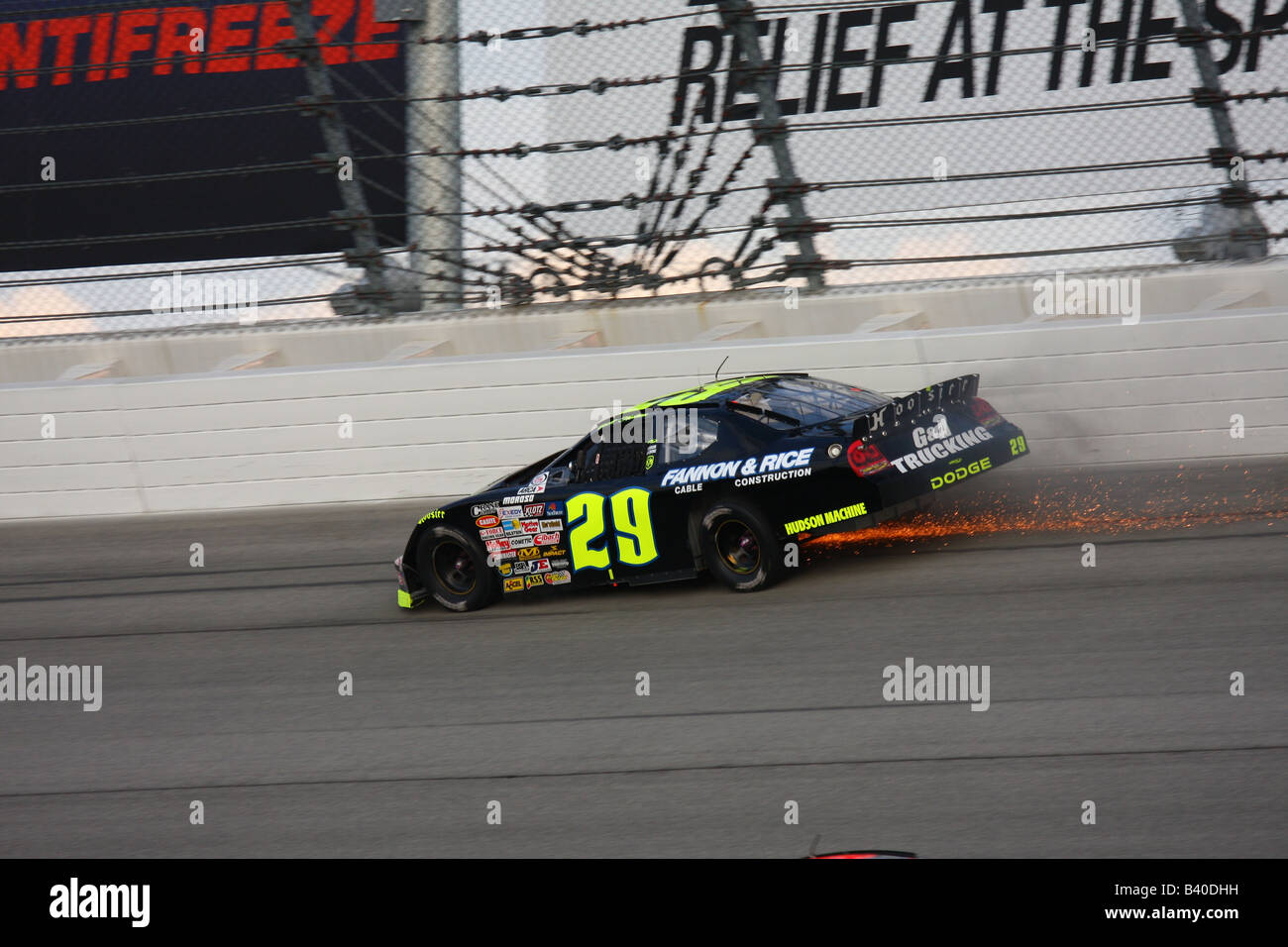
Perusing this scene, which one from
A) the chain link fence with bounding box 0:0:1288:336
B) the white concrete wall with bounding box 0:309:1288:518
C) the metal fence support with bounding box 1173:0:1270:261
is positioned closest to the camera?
the white concrete wall with bounding box 0:309:1288:518

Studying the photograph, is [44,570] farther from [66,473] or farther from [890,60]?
[890,60]

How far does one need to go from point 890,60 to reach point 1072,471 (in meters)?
3.24

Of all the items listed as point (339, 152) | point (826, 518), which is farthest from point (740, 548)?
point (339, 152)

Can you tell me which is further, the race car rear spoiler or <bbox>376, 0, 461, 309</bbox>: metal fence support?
<bbox>376, 0, 461, 309</bbox>: metal fence support

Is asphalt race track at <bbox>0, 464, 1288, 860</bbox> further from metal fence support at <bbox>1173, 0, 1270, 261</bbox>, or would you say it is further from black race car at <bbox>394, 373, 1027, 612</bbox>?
metal fence support at <bbox>1173, 0, 1270, 261</bbox>

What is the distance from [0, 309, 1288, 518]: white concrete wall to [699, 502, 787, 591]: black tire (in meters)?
3.00

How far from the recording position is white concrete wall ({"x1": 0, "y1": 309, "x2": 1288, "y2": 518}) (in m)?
9.27

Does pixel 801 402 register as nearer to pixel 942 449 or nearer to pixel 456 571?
pixel 942 449

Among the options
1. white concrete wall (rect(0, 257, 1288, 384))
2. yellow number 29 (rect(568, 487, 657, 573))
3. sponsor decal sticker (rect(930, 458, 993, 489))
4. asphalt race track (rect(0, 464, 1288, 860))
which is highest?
white concrete wall (rect(0, 257, 1288, 384))

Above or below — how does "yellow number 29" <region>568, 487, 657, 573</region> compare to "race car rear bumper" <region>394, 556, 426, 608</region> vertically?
above

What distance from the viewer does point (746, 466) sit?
23.4ft

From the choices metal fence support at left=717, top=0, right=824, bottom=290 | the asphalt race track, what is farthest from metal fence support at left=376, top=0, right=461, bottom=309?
the asphalt race track

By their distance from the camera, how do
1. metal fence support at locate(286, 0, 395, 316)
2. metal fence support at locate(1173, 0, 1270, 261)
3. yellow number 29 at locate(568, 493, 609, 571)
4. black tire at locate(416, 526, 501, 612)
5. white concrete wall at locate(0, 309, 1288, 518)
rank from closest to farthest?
yellow number 29 at locate(568, 493, 609, 571) → black tire at locate(416, 526, 501, 612) → white concrete wall at locate(0, 309, 1288, 518) → metal fence support at locate(1173, 0, 1270, 261) → metal fence support at locate(286, 0, 395, 316)

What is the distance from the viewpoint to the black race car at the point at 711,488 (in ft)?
22.9
